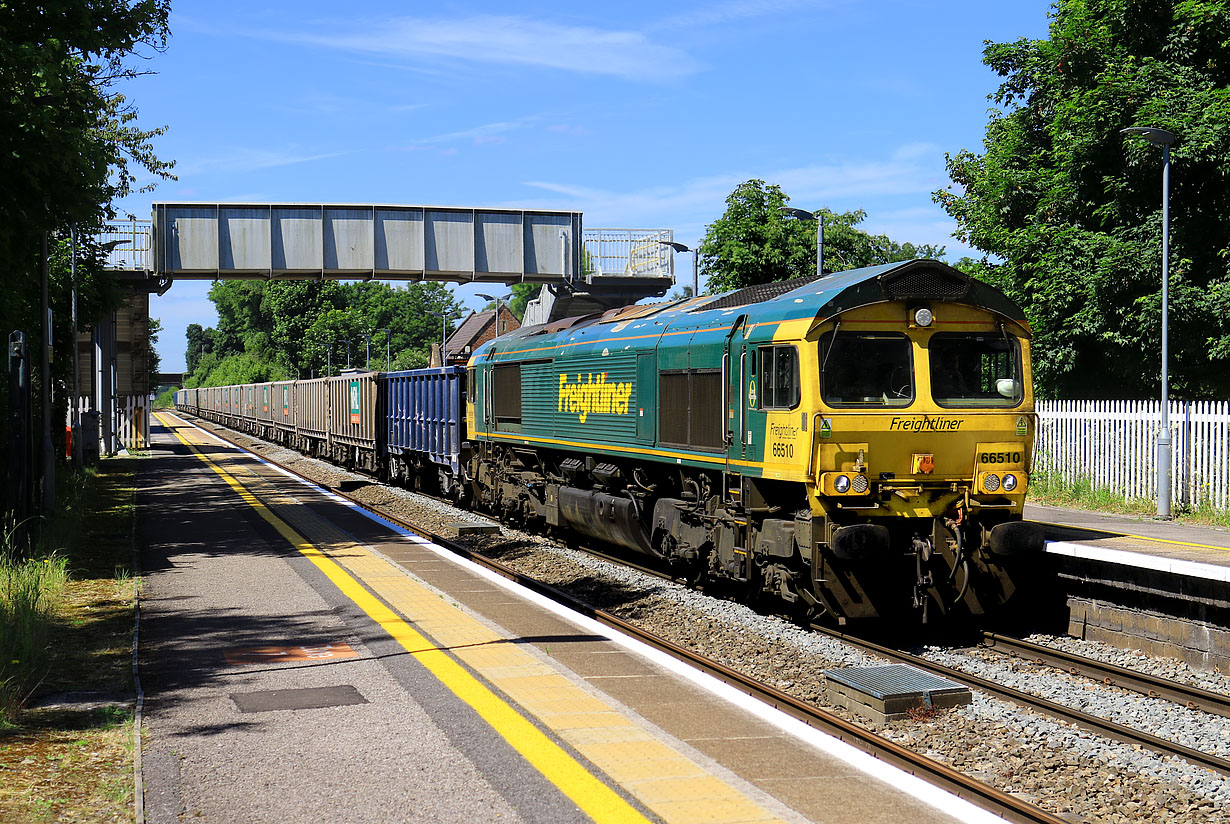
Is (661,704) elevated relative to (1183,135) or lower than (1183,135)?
lower

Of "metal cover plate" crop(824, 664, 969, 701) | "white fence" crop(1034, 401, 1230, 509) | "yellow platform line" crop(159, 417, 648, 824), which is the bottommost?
"metal cover plate" crop(824, 664, 969, 701)

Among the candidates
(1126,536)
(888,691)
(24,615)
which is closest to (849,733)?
(888,691)

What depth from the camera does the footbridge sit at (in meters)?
32.5

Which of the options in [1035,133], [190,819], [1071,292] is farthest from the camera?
[1035,133]

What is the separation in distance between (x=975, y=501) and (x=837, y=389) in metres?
1.87

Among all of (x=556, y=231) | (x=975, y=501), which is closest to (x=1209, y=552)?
(x=975, y=501)

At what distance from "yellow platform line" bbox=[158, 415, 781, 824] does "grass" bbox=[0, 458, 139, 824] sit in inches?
107

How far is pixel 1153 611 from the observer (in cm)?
1087

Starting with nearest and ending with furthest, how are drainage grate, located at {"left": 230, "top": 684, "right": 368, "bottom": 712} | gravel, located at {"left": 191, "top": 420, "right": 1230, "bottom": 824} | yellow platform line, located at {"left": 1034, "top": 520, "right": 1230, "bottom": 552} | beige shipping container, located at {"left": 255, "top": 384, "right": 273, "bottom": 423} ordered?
gravel, located at {"left": 191, "top": 420, "right": 1230, "bottom": 824} → drainage grate, located at {"left": 230, "top": 684, "right": 368, "bottom": 712} → yellow platform line, located at {"left": 1034, "top": 520, "right": 1230, "bottom": 552} → beige shipping container, located at {"left": 255, "top": 384, "right": 273, "bottom": 423}

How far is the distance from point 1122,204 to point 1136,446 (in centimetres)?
537

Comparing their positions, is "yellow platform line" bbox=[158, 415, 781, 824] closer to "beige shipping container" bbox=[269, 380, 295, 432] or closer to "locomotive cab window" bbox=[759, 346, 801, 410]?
"locomotive cab window" bbox=[759, 346, 801, 410]

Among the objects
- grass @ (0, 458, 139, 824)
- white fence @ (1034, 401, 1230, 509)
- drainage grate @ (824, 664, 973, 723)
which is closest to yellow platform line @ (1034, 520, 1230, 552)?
white fence @ (1034, 401, 1230, 509)

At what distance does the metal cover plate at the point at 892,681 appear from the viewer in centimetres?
824

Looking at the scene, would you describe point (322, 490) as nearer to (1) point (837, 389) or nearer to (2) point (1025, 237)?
(2) point (1025, 237)
